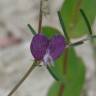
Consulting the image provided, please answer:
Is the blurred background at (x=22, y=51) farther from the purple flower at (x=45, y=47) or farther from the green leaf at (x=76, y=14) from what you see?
the purple flower at (x=45, y=47)

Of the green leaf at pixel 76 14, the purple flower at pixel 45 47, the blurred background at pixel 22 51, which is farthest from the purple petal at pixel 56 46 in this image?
the blurred background at pixel 22 51

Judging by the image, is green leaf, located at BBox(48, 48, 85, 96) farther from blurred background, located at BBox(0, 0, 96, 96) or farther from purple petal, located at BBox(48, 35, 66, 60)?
blurred background, located at BBox(0, 0, 96, 96)

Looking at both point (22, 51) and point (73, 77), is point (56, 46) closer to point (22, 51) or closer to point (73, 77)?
point (73, 77)

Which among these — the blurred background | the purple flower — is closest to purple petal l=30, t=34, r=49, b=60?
the purple flower

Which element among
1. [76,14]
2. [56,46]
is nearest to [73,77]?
[76,14]

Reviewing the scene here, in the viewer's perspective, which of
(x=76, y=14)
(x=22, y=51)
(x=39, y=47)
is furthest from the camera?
(x=22, y=51)
